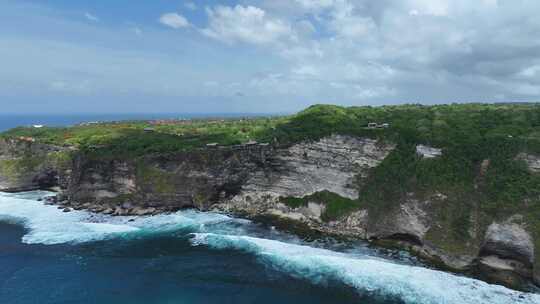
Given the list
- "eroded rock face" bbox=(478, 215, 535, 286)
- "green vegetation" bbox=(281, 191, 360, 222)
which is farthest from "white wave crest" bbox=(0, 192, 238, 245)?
"eroded rock face" bbox=(478, 215, 535, 286)

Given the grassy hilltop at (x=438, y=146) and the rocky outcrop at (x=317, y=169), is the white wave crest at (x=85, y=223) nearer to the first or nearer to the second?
the rocky outcrop at (x=317, y=169)

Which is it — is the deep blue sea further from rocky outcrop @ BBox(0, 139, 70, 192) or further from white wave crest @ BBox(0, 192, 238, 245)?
rocky outcrop @ BBox(0, 139, 70, 192)

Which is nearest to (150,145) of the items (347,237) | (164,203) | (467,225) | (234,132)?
(164,203)

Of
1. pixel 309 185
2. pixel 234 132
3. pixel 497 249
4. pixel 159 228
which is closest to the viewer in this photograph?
pixel 497 249

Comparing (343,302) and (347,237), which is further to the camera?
(347,237)

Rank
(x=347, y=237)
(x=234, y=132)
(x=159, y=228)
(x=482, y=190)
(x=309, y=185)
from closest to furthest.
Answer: (x=482, y=190), (x=347, y=237), (x=159, y=228), (x=309, y=185), (x=234, y=132)

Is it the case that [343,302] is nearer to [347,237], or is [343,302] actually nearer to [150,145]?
[347,237]

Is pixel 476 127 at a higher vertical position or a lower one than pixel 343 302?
higher

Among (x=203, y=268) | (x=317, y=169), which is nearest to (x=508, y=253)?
(x=317, y=169)

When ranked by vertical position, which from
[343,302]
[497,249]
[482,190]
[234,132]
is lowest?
[343,302]
